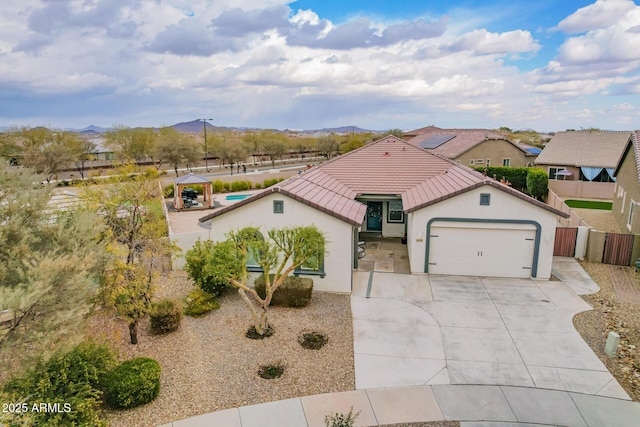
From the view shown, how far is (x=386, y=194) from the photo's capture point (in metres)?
20.1

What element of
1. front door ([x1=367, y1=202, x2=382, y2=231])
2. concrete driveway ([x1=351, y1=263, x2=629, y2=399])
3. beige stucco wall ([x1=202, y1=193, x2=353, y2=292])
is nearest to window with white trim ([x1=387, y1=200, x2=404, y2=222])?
front door ([x1=367, y1=202, x2=382, y2=231])

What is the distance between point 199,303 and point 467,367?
7.90 m

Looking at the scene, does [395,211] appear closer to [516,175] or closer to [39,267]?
[39,267]

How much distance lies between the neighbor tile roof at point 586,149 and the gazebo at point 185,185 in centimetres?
3075

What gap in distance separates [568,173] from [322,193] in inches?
1171

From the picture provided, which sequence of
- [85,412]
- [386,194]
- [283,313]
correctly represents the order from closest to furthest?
[85,412] → [283,313] → [386,194]

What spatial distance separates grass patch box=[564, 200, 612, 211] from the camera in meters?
30.8

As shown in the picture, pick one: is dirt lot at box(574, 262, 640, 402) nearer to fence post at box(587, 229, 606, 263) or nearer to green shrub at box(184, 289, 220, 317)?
fence post at box(587, 229, 606, 263)

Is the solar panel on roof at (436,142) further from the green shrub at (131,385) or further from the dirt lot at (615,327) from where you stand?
the green shrub at (131,385)

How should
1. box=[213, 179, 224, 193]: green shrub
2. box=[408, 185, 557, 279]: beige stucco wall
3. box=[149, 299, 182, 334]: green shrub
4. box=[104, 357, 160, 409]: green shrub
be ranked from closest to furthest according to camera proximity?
box=[104, 357, 160, 409]: green shrub < box=[149, 299, 182, 334]: green shrub < box=[408, 185, 557, 279]: beige stucco wall < box=[213, 179, 224, 193]: green shrub

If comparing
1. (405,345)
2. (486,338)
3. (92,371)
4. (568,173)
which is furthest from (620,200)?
(92,371)

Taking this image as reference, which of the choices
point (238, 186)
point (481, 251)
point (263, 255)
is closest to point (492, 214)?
point (481, 251)

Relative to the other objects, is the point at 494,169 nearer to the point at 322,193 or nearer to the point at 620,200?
the point at 620,200

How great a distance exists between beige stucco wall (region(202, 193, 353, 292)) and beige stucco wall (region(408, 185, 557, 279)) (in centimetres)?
324
